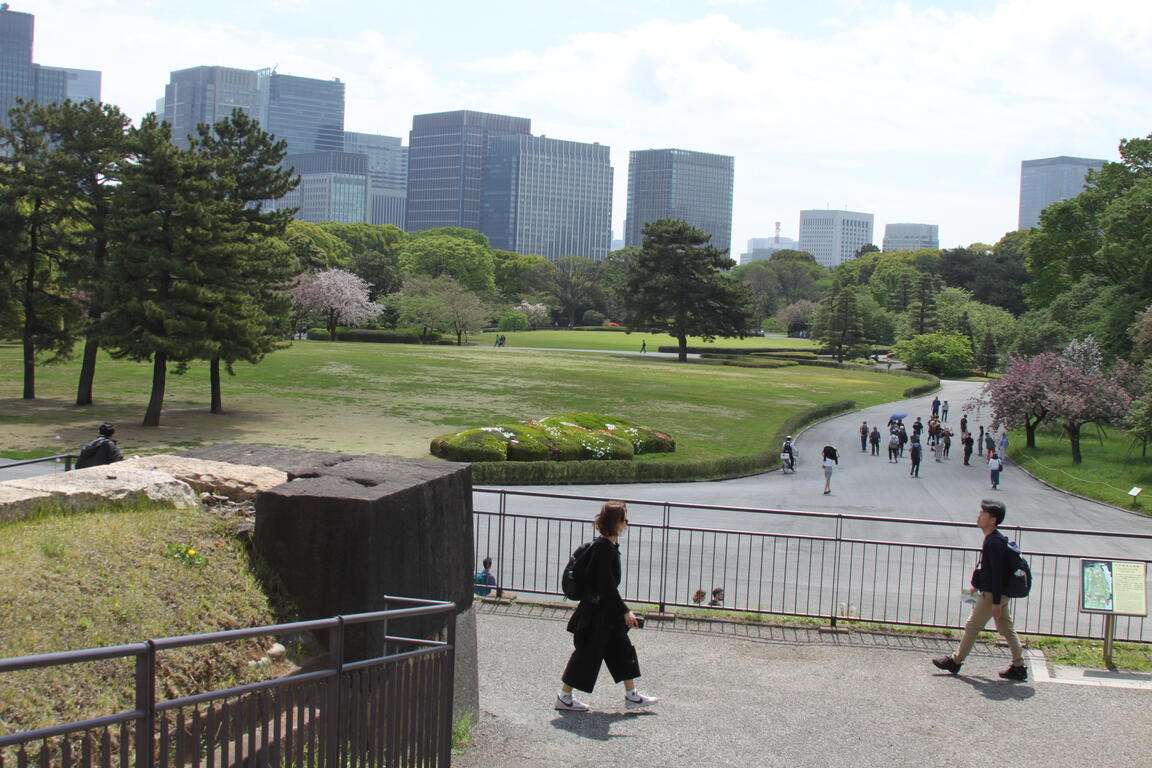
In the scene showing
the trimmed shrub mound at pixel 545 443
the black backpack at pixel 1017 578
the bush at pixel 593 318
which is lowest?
the trimmed shrub mound at pixel 545 443

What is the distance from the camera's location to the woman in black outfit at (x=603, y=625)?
714 centimetres

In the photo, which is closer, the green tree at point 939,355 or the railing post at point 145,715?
the railing post at point 145,715

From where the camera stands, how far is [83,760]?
10.9ft

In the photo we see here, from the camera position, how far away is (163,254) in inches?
1166

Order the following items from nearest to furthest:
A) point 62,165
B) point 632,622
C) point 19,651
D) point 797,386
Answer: point 19,651, point 632,622, point 62,165, point 797,386

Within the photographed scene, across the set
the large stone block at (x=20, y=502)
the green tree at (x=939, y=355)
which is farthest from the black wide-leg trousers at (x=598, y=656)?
the green tree at (x=939, y=355)

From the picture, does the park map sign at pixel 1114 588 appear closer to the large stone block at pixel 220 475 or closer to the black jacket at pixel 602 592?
the black jacket at pixel 602 592

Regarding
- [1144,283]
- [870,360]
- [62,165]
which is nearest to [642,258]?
[870,360]

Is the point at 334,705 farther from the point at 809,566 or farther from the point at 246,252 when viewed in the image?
the point at 246,252

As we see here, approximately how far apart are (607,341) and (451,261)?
24593mm

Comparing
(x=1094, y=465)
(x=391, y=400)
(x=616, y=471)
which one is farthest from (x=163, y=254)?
(x=1094, y=465)

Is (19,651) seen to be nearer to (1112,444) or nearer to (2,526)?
(2,526)

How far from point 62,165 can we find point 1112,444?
40.4 metres

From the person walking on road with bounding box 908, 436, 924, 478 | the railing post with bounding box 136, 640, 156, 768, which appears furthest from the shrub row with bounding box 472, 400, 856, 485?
the railing post with bounding box 136, 640, 156, 768
